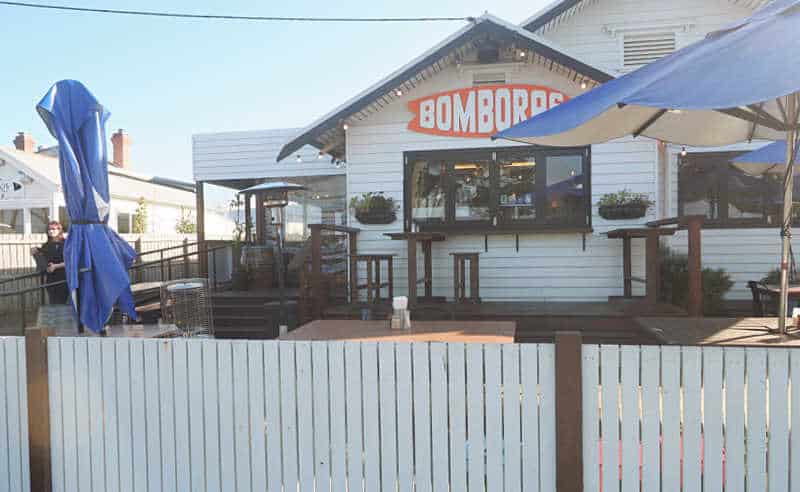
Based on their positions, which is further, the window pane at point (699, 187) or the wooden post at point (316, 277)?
the window pane at point (699, 187)

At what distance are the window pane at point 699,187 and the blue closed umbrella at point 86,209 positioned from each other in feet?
24.6

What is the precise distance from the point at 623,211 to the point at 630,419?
204 inches

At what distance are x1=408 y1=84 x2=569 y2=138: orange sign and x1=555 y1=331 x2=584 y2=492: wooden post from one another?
5411mm

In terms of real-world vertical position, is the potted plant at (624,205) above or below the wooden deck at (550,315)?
above

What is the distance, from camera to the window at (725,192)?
7.75m

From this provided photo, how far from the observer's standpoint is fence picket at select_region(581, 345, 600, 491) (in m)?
2.39

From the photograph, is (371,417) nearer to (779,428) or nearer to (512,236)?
(779,428)

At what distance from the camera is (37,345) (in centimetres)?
285

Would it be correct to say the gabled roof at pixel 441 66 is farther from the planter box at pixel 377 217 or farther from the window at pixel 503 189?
the planter box at pixel 377 217

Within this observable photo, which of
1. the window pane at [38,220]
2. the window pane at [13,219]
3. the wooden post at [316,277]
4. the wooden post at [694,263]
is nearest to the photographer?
the wooden post at [694,263]

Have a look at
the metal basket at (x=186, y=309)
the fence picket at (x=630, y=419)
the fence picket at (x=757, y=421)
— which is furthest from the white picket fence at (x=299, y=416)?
the metal basket at (x=186, y=309)

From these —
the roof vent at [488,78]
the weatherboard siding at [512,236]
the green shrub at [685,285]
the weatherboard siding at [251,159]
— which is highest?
the roof vent at [488,78]

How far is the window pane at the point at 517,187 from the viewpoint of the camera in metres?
7.32

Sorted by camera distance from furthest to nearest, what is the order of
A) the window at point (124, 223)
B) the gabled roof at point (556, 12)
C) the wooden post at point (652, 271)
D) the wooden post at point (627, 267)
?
the window at point (124, 223), the gabled roof at point (556, 12), the wooden post at point (627, 267), the wooden post at point (652, 271)
